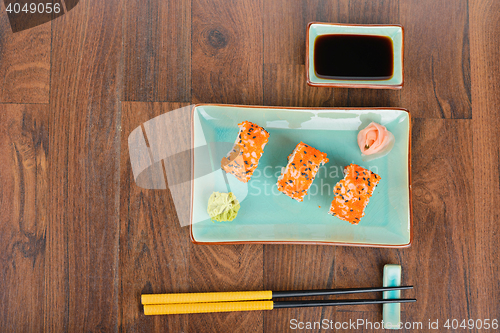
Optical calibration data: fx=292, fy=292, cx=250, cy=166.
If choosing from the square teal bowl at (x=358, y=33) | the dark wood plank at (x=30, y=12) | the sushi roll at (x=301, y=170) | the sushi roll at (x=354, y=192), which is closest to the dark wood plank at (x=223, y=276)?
the sushi roll at (x=301, y=170)

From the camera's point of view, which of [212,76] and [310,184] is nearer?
[310,184]

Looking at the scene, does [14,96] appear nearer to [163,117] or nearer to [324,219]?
[163,117]

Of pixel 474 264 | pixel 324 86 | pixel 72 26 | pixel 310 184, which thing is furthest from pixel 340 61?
pixel 72 26

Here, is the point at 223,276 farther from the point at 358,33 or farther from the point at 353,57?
the point at 358,33

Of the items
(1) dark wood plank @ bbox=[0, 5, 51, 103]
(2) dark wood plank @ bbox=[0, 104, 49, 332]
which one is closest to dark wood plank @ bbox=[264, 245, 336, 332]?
(2) dark wood plank @ bbox=[0, 104, 49, 332]

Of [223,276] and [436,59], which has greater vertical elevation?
[436,59]

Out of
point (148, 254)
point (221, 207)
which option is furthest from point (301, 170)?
point (148, 254)
